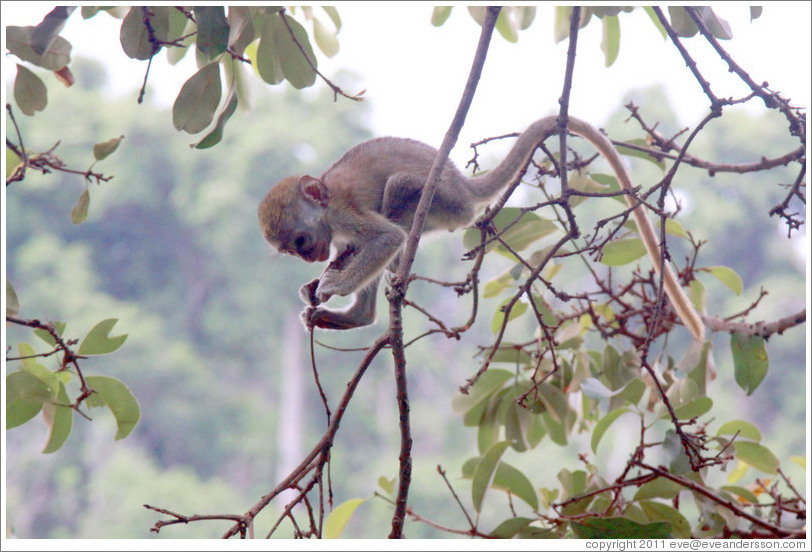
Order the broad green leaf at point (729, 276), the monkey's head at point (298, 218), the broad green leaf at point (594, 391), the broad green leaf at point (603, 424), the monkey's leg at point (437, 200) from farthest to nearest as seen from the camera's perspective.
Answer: the monkey's leg at point (437, 200)
the monkey's head at point (298, 218)
the broad green leaf at point (729, 276)
the broad green leaf at point (603, 424)
the broad green leaf at point (594, 391)

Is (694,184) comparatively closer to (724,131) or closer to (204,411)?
(724,131)

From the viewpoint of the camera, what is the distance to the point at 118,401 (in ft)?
5.41

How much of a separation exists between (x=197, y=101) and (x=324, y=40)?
70 centimetres

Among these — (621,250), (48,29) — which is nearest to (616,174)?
(621,250)

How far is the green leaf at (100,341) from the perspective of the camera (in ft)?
5.23

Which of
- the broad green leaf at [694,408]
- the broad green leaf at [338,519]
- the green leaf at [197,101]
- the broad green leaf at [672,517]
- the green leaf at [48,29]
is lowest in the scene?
the broad green leaf at [672,517]

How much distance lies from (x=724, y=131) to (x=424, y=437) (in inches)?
365

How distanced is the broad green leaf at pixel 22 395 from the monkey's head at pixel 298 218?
0.94 metres

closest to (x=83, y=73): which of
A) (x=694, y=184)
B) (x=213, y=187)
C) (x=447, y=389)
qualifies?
(x=213, y=187)

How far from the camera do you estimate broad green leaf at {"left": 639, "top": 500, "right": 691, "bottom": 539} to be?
1.75 meters

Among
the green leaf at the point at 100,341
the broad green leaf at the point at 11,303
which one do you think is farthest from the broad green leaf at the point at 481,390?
the broad green leaf at the point at 11,303

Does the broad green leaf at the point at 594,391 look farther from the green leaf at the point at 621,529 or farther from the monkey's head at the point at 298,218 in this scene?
the monkey's head at the point at 298,218

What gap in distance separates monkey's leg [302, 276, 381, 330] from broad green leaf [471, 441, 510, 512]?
0.64 meters

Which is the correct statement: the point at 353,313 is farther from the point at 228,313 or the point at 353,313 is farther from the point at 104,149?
the point at 228,313
